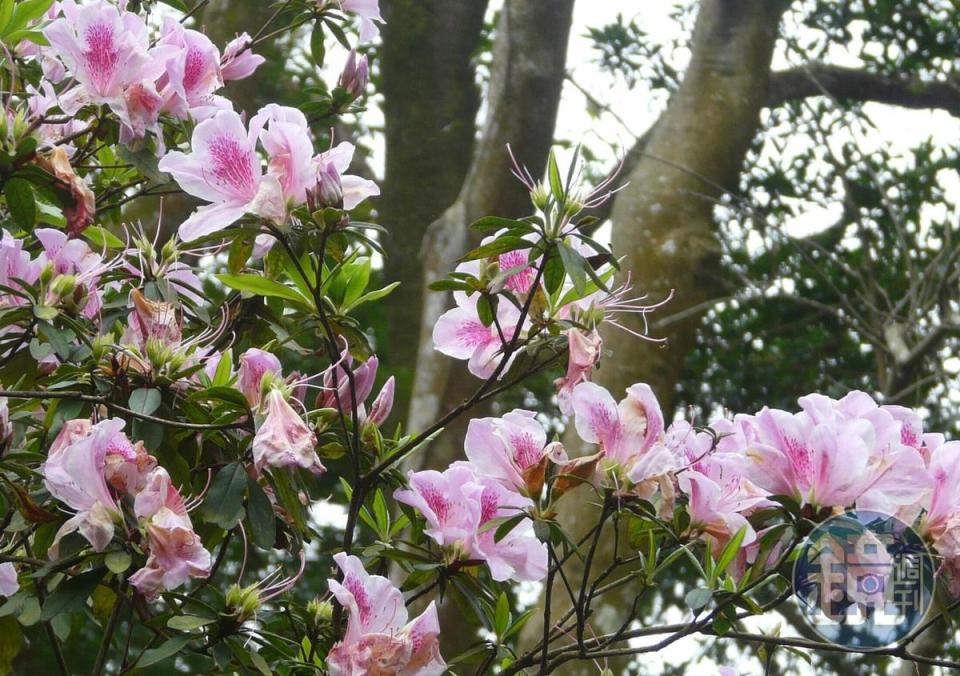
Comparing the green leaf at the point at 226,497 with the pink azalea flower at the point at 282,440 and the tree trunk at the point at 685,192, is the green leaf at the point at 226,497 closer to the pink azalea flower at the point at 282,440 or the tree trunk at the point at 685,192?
the pink azalea flower at the point at 282,440

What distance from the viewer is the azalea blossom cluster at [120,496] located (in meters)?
1.20

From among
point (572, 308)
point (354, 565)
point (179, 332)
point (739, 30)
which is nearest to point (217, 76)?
point (179, 332)

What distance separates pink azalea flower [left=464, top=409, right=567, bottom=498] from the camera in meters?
1.36

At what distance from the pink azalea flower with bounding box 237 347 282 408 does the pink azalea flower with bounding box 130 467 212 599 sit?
0.14 metres

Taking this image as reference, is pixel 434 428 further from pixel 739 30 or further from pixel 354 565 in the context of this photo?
pixel 739 30

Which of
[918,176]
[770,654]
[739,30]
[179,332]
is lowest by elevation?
[770,654]

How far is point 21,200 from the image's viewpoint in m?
1.32

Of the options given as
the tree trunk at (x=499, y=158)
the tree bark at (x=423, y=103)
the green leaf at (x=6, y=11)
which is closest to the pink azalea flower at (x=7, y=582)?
the green leaf at (x=6, y=11)

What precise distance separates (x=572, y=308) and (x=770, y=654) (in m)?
0.49

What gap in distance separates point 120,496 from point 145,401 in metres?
0.11

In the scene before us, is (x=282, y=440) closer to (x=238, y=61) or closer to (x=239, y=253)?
(x=239, y=253)

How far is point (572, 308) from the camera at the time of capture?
142 centimetres

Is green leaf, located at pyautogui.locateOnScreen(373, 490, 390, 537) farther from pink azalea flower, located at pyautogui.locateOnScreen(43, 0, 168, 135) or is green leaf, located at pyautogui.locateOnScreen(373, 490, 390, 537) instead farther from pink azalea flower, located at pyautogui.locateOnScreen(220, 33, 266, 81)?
pink azalea flower, located at pyautogui.locateOnScreen(220, 33, 266, 81)

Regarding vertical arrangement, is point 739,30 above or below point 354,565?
above
